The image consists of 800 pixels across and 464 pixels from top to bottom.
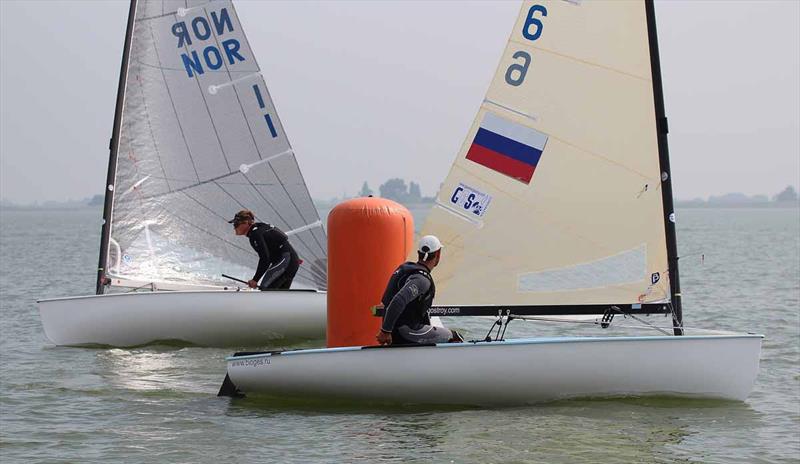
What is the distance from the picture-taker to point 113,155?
1648cm

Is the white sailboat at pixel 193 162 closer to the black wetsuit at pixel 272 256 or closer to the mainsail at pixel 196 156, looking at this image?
the mainsail at pixel 196 156

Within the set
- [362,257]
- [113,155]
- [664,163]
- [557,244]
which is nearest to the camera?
[664,163]

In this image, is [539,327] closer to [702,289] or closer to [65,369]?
[65,369]

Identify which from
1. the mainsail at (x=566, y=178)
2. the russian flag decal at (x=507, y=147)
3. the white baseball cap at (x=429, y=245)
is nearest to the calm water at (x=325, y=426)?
the mainsail at (x=566, y=178)

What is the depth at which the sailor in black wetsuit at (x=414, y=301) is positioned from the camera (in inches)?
393

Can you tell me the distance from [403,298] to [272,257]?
17.4ft

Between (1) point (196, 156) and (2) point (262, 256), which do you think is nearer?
(2) point (262, 256)

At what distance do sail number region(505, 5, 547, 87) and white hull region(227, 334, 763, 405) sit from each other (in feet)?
7.66

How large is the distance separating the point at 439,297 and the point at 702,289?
1899cm

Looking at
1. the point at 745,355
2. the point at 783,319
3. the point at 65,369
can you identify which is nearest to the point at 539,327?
the point at 783,319

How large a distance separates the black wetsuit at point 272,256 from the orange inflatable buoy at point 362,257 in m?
3.57

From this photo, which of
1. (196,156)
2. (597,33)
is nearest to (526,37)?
(597,33)

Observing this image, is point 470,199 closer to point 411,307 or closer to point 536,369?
point 411,307

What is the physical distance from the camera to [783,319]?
68.4 ft
